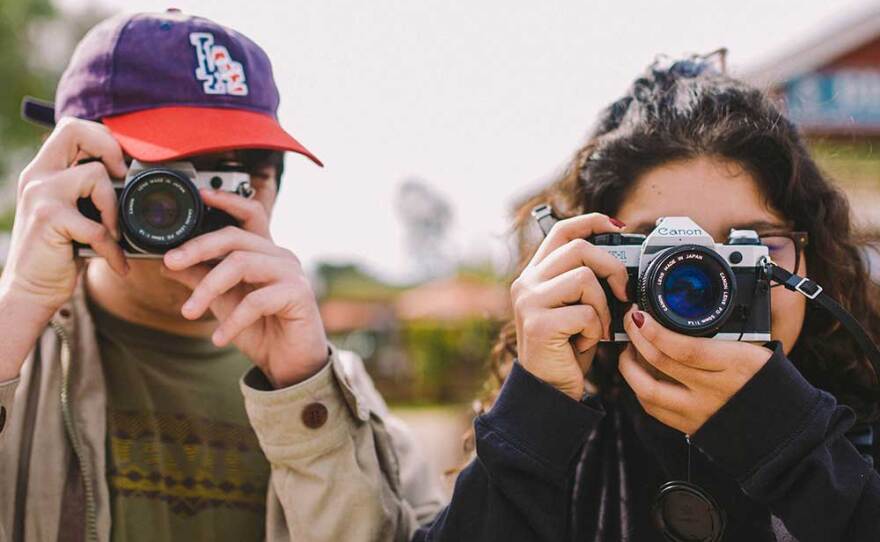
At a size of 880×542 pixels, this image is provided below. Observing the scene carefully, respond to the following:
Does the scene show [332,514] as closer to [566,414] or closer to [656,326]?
[566,414]

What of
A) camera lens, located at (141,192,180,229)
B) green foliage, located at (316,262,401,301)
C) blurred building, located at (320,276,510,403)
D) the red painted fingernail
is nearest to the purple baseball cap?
camera lens, located at (141,192,180,229)

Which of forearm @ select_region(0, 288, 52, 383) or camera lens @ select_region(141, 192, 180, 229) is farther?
camera lens @ select_region(141, 192, 180, 229)

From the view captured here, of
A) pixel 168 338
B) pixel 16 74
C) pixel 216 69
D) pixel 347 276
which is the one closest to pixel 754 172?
pixel 216 69

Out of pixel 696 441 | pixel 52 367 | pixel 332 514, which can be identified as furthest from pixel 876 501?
pixel 52 367

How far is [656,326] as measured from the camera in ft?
5.11

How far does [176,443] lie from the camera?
1854 millimetres

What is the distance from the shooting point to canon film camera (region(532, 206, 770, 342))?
61.6 inches

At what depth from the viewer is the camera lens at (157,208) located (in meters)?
1.73

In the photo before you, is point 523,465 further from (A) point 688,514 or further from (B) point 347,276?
(B) point 347,276

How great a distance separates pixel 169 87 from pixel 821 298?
1397mm

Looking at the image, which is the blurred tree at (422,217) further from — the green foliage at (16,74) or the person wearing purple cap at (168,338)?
the person wearing purple cap at (168,338)

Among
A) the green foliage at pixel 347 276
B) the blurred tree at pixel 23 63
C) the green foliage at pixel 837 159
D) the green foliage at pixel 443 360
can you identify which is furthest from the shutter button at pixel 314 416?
the green foliage at pixel 347 276

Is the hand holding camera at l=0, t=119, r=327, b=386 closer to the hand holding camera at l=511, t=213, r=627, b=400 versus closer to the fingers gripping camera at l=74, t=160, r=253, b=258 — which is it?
the fingers gripping camera at l=74, t=160, r=253, b=258

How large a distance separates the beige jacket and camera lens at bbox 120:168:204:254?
300 mm
